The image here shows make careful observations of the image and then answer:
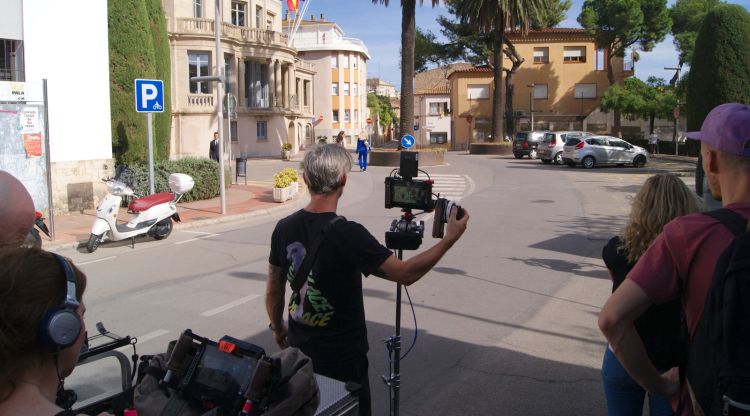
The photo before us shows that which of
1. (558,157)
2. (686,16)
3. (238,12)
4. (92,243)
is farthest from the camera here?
(686,16)

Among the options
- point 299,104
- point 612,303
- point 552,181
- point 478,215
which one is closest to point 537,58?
point 299,104

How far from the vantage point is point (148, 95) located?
13.3 metres

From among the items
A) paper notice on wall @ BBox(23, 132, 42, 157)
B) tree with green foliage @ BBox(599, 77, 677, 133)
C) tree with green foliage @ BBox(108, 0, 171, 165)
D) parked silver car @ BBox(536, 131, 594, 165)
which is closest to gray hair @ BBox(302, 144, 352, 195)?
paper notice on wall @ BBox(23, 132, 42, 157)

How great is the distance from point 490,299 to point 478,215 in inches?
295

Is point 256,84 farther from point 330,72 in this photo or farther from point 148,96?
point 148,96

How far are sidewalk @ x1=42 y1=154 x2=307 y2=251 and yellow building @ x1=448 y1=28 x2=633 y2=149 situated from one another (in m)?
Result: 42.2

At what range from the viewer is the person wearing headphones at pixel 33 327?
148cm

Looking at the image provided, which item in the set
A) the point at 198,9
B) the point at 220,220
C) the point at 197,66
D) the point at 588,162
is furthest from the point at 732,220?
the point at 198,9

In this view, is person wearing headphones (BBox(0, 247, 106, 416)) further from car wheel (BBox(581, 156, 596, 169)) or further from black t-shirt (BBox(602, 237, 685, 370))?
car wheel (BBox(581, 156, 596, 169))

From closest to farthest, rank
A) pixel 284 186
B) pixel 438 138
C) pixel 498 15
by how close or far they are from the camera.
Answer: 1. pixel 284 186
2. pixel 498 15
3. pixel 438 138

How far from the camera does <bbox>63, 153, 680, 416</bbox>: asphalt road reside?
483cm

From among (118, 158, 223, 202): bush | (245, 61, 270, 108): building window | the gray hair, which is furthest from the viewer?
(245, 61, 270, 108): building window

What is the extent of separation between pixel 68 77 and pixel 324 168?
45.5 feet

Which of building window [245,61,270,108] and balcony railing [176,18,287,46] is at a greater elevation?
balcony railing [176,18,287,46]
